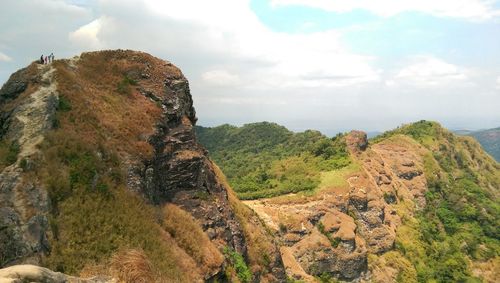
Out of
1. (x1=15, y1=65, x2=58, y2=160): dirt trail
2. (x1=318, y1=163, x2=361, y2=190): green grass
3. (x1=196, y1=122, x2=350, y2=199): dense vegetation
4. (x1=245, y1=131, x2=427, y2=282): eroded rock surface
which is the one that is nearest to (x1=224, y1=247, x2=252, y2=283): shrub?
(x1=15, y1=65, x2=58, y2=160): dirt trail

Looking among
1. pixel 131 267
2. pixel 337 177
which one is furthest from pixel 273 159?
pixel 131 267

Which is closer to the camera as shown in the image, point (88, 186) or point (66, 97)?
point (88, 186)

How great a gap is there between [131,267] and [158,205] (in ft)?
24.0

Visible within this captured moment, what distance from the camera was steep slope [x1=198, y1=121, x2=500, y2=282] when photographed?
49250mm

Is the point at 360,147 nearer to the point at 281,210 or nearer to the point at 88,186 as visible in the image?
the point at 281,210

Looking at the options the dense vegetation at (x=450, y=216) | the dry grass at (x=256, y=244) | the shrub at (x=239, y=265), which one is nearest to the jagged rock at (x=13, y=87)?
the dry grass at (x=256, y=244)

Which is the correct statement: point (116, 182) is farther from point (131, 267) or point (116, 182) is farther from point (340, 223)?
point (340, 223)

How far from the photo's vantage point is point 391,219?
201 feet

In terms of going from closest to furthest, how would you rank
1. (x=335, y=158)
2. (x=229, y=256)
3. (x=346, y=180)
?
(x=229, y=256)
(x=346, y=180)
(x=335, y=158)

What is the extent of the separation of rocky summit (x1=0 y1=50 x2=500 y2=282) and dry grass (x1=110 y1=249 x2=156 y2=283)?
7cm

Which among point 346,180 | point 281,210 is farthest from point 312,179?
point 281,210

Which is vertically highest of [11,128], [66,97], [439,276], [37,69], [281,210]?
[37,69]

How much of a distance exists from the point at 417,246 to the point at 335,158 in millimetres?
16623

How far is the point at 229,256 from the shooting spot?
91.2 feet
